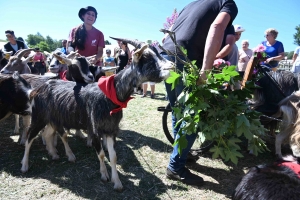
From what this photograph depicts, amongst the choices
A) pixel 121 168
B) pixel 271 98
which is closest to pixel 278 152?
pixel 271 98

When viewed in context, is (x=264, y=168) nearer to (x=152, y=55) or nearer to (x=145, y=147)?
(x=152, y=55)

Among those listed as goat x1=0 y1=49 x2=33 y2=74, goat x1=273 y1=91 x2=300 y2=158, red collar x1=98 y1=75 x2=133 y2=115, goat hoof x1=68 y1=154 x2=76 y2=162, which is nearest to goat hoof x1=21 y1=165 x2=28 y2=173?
goat hoof x1=68 y1=154 x2=76 y2=162

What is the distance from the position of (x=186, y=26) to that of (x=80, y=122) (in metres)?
1.84

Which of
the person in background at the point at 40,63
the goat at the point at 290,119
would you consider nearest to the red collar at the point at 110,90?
the goat at the point at 290,119

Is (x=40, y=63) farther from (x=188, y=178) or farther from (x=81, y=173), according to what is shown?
(x=188, y=178)

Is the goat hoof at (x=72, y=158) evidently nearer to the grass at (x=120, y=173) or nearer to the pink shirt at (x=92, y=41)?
the grass at (x=120, y=173)

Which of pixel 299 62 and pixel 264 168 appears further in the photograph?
pixel 299 62

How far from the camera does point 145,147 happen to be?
4086mm

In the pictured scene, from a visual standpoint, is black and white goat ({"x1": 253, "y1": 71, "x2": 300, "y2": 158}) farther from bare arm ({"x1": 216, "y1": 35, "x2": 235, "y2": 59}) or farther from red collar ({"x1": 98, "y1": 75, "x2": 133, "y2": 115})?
red collar ({"x1": 98, "y1": 75, "x2": 133, "y2": 115})

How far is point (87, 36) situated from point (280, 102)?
358 cm

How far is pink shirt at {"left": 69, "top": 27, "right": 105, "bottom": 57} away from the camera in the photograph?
4.50m

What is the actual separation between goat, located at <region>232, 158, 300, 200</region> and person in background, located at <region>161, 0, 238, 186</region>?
80cm

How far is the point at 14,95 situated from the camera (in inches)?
141

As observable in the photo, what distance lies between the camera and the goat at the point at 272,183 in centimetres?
179
